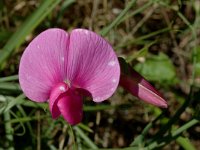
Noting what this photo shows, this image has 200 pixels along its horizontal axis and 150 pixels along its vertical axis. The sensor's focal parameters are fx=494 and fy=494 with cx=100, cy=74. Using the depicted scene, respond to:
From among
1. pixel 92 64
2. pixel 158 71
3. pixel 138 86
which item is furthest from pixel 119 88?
pixel 92 64

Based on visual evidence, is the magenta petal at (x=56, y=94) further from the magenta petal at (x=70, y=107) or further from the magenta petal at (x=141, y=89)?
the magenta petal at (x=141, y=89)

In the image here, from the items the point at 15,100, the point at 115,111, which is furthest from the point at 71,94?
the point at 115,111

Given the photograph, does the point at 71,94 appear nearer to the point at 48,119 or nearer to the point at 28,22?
the point at 28,22

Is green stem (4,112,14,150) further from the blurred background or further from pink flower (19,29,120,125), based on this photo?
pink flower (19,29,120,125)

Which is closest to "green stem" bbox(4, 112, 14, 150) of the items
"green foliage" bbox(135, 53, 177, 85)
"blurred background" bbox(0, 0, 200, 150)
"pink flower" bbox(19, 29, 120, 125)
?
"blurred background" bbox(0, 0, 200, 150)

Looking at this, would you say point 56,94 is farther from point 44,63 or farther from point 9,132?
point 9,132

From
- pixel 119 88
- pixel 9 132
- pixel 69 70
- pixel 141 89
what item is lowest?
pixel 119 88
